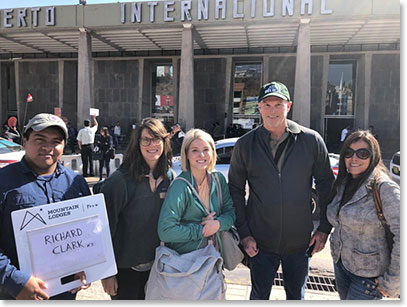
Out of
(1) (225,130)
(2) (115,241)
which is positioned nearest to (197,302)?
(2) (115,241)

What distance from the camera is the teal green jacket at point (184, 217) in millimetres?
1977

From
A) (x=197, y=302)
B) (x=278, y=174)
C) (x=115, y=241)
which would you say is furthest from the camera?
(x=278, y=174)

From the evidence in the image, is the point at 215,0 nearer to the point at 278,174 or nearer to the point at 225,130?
the point at 225,130

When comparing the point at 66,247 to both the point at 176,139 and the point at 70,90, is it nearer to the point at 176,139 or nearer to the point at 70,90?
the point at 176,139

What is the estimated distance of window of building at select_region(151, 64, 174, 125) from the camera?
864 inches

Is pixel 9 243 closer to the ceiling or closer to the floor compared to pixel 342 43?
closer to the floor

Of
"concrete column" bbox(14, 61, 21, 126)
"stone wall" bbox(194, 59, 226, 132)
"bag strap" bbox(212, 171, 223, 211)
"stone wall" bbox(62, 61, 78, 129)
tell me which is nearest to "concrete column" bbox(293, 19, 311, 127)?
"stone wall" bbox(194, 59, 226, 132)

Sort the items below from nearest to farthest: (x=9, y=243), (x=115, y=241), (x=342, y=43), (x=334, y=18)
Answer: (x=9, y=243), (x=115, y=241), (x=334, y=18), (x=342, y=43)

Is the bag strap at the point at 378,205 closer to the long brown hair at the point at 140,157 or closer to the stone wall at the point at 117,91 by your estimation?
the long brown hair at the point at 140,157

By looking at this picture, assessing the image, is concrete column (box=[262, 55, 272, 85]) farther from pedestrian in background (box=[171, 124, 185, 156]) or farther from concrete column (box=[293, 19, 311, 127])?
pedestrian in background (box=[171, 124, 185, 156])

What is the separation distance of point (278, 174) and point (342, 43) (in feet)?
63.2

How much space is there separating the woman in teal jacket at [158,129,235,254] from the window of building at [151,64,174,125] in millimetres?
19843

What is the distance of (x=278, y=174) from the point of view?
230 centimetres

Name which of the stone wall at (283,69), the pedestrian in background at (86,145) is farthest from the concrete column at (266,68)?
the pedestrian in background at (86,145)
